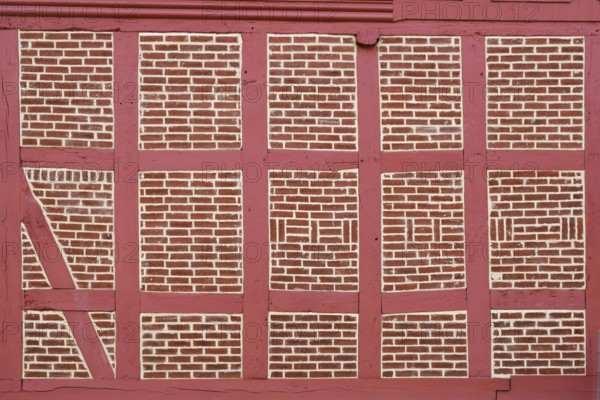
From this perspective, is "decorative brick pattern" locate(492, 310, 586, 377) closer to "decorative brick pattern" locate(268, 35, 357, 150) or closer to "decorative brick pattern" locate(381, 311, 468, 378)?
"decorative brick pattern" locate(381, 311, 468, 378)

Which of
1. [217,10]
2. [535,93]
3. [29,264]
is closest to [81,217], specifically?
[29,264]

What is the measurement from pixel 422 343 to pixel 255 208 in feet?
5.53

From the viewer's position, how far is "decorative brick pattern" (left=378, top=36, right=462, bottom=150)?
615 centimetres

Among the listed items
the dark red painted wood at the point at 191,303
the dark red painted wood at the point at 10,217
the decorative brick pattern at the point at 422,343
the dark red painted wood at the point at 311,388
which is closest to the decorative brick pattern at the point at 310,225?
the dark red painted wood at the point at 191,303

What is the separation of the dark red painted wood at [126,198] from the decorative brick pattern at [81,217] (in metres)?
0.08

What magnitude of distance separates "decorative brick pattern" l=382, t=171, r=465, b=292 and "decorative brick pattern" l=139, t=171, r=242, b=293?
1.20 meters

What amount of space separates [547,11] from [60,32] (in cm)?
381

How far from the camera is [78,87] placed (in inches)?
239

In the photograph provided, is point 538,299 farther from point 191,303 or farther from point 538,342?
point 191,303

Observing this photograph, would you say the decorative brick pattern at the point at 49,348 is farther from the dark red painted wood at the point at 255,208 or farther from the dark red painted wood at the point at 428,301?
the dark red painted wood at the point at 428,301

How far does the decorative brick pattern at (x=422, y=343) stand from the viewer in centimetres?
616

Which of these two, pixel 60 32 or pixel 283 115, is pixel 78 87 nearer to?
pixel 60 32

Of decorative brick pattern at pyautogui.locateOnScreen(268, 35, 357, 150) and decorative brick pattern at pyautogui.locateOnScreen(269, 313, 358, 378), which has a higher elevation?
decorative brick pattern at pyautogui.locateOnScreen(268, 35, 357, 150)

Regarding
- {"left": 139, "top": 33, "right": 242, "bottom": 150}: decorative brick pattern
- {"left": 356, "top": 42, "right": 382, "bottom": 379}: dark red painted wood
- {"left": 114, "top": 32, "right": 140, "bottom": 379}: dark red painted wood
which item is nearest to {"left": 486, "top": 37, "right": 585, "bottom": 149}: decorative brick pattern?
{"left": 356, "top": 42, "right": 382, "bottom": 379}: dark red painted wood
